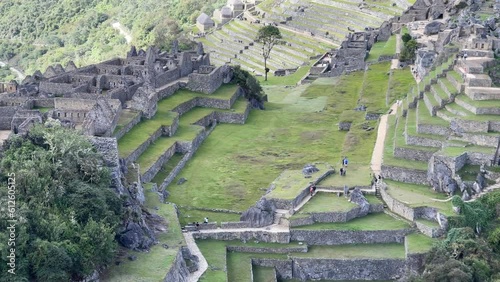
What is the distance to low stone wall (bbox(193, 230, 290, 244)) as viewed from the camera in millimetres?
41656

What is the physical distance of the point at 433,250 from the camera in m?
39.5

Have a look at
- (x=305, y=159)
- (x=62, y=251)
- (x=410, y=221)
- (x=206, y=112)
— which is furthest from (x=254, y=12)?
(x=62, y=251)

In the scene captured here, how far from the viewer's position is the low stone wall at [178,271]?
3604cm

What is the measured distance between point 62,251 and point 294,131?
25.9m

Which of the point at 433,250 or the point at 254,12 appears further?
the point at 254,12

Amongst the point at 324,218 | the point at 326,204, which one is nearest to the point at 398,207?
the point at 326,204

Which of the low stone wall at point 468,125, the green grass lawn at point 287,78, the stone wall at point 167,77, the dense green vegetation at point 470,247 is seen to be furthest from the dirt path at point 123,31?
the dense green vegetation at point 470,247

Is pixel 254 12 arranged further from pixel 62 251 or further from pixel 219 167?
pixel 62 251

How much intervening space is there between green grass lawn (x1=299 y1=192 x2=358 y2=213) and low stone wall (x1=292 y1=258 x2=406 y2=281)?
8.89 ft

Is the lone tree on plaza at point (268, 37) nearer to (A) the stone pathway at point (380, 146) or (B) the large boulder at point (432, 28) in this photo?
(B) the large boulder at point (432, 28)

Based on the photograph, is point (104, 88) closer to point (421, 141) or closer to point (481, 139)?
point (421, 141)

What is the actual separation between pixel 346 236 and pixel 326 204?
2168 millimetres

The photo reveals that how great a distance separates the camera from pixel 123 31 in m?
121

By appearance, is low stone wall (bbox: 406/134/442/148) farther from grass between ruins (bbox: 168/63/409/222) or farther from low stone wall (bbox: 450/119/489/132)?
grass between ruins (bbox: 168/63/409/222)
